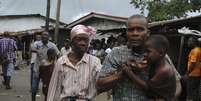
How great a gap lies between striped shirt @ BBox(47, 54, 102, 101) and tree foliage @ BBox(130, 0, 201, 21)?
19765 mm

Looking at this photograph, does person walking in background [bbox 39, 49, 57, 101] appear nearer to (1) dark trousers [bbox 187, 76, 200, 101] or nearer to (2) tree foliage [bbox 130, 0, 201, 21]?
(1) dark trousers [bbox 187, 76, 200, 101]

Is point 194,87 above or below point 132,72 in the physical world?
below

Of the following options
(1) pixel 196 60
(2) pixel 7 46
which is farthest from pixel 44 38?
(2) pixel 7 46

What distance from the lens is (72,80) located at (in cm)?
527

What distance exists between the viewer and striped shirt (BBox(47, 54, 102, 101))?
5.27m

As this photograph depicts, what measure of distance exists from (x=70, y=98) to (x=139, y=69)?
1.19 meters

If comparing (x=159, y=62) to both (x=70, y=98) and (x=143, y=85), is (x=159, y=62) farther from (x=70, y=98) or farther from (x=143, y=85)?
(x=70, y=98)

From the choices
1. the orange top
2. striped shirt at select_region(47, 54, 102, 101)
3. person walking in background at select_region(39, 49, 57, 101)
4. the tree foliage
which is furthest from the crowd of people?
the tree foliage

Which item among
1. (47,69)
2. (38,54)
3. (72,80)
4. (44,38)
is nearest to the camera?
(72,80)

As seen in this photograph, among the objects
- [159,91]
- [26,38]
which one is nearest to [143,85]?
[159,91]

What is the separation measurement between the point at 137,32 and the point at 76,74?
1162 mm

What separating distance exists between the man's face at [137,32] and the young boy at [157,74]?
91mm

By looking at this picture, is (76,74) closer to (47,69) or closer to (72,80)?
(72,80)

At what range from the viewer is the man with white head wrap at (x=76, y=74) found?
5273 mm
